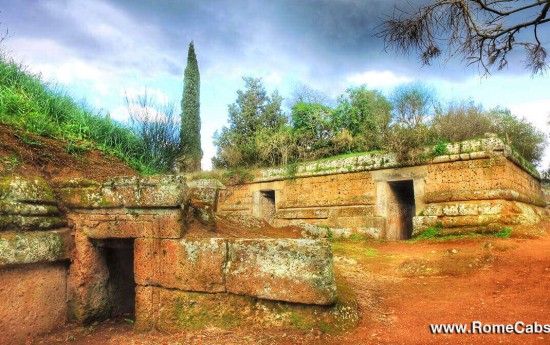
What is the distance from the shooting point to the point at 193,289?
3.46 meters

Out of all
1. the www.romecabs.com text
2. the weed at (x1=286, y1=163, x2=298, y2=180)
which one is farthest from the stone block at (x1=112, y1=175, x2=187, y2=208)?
the weed at (x1=286, y1=163, x2=298, y2=180)

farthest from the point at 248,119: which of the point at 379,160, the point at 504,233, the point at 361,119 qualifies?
the point at 504,233

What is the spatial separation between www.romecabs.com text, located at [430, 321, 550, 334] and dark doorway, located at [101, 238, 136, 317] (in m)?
3.38

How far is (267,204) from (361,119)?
5.22 m

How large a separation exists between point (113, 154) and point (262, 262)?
315 cm

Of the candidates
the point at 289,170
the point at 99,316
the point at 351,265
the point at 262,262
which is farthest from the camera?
the point at 289,170

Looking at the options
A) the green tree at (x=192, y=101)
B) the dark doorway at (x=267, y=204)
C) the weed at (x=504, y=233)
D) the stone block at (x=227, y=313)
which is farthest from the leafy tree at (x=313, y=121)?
the stone block at (x=227, y=313)

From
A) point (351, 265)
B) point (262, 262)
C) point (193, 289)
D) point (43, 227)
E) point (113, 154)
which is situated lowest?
point (351, 265)

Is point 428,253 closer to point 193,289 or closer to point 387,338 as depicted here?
point 387,338

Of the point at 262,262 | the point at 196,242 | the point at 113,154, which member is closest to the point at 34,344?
the point at 196,242

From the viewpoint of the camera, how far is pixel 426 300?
426cm

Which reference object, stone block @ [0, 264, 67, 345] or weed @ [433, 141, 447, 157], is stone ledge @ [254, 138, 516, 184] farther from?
stone block @ [0, 264, 67, 345]

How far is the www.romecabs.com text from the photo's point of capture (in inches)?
119

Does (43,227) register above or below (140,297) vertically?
above
